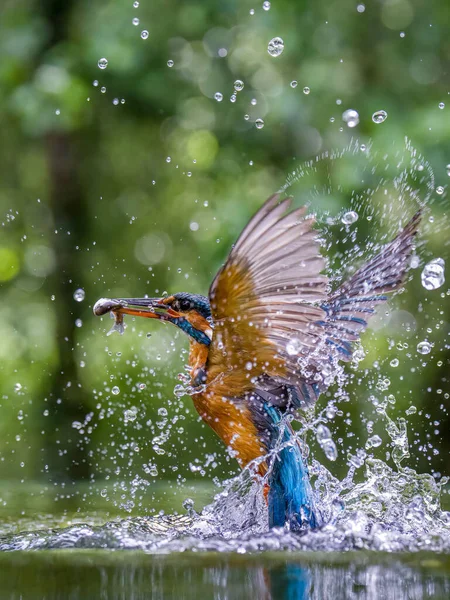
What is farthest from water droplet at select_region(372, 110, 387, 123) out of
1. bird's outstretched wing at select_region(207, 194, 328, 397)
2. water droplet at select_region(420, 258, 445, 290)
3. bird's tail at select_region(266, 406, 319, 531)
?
bird's tail at select_region(266, 406, 319, 531)

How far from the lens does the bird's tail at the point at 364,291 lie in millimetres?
2857

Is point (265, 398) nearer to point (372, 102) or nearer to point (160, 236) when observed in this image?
point (372, 102)

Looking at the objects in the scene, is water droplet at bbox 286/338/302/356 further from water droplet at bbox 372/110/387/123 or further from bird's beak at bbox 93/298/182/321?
water droplet at bbox 372/110/387/123

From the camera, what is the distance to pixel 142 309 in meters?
2.68

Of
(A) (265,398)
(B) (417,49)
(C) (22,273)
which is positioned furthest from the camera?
(C) (22,273)

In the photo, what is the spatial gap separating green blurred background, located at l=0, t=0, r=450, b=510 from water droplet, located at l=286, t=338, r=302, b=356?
75.1 inches

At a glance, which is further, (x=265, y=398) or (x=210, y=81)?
(x=210, y=81)

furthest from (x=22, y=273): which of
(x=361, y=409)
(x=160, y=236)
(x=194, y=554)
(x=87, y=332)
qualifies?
(x=194, y=554)

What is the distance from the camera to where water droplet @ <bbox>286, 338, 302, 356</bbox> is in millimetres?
2480

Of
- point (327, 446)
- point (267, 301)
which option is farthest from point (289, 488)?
point (267, 301)

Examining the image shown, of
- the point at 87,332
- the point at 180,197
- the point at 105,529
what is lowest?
the point at 105,529

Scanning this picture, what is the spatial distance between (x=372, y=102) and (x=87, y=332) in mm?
3376

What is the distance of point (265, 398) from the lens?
259 cm

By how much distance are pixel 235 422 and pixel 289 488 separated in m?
0.25
